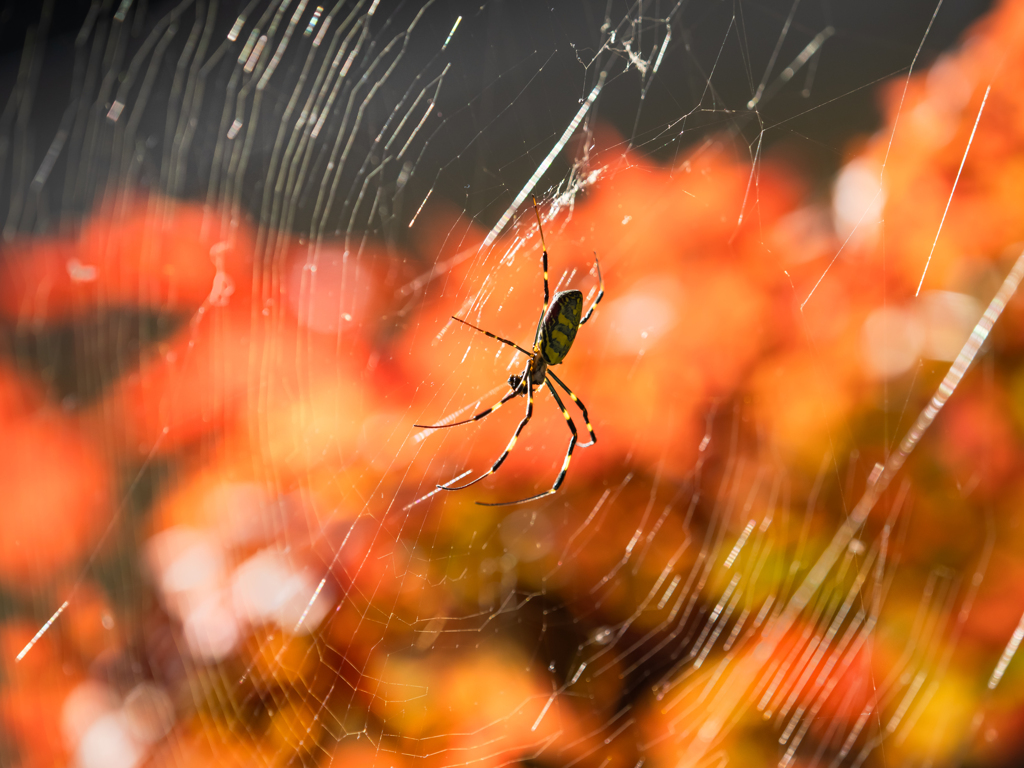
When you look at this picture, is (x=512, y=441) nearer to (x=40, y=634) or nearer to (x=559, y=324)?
(x=559, y=324)

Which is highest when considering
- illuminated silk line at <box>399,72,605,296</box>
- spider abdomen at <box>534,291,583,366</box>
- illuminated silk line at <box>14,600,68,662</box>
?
illuminated silk line at <box>399,72,605,296</box>

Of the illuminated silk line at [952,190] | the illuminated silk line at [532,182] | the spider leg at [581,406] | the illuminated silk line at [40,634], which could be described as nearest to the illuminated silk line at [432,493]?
the spider leg at [581,406]

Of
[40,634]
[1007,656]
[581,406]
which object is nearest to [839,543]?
[1007,656]

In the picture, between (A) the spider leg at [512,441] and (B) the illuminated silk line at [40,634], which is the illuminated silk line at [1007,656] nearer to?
(A) the spider leg at [512,441]

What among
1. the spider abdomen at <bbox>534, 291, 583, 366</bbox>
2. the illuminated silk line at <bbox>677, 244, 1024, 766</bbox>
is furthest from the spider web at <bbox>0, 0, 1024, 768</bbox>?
the spider abdomen at <bbox>534, 291, 583, 366</bbox>

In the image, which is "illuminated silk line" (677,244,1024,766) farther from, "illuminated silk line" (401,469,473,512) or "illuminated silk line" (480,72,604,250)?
"illuminated silk line" (480,72,604,250)

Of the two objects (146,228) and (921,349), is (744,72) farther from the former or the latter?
(146,228)

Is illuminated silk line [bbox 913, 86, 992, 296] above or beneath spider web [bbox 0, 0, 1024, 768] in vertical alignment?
above
